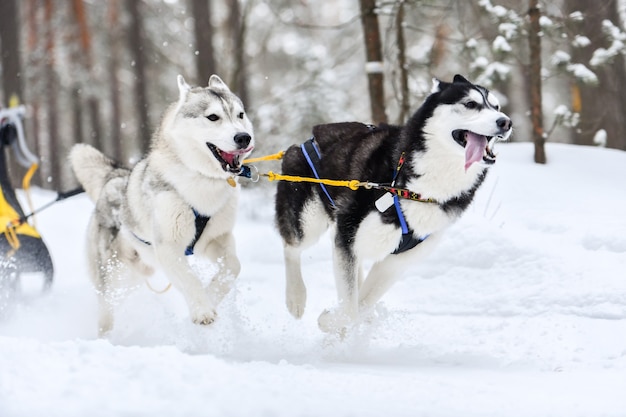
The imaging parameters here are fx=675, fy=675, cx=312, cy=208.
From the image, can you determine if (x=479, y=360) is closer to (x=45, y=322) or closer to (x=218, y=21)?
(x=45, y=322)

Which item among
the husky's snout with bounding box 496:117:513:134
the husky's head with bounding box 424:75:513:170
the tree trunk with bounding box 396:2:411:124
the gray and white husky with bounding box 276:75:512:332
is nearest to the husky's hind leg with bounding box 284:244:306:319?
the gray and white husky with bounding box 276:75:512:332

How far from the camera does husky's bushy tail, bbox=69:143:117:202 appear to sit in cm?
521

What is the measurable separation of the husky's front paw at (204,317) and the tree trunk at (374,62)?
437 centimetres

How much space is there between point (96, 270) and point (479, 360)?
2905mm

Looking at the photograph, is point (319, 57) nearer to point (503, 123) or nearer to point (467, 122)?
point (467, 122)

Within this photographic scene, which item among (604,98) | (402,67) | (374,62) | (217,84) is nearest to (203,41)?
(402,67)

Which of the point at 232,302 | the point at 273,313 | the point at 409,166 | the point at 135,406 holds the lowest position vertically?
the point at 273,313

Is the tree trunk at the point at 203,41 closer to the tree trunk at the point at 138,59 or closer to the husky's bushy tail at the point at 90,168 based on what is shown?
the tree trunk at the point at 138,59

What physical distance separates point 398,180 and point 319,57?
32.0ft

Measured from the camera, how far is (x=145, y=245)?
462 cm

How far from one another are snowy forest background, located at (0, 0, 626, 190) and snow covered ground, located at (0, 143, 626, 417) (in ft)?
4.00

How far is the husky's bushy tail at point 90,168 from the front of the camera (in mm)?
5211

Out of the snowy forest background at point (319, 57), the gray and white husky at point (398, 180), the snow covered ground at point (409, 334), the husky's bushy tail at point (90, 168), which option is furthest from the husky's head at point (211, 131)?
the snowy forest background at point (319, 57)

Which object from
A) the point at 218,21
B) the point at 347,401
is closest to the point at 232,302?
the point at 347,401
